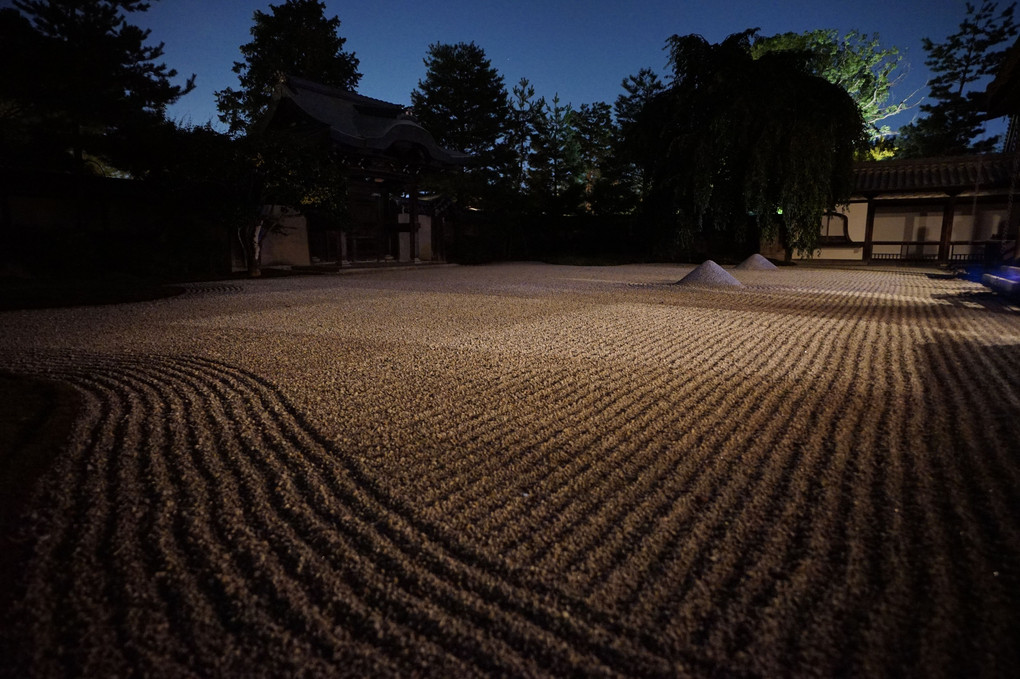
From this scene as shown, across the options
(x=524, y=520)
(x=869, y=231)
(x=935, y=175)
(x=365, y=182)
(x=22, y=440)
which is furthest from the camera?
(x=869, y=231)

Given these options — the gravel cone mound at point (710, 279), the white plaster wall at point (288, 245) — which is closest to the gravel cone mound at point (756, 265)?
the gravel cone mound at point (710, 279)

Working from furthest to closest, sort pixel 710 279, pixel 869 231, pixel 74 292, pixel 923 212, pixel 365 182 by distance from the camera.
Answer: pixel 923 212 < pixel 869 231 < pixel 365 182 < pixel 710 279 < pixel 74 292

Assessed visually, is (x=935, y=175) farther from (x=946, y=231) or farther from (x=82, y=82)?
(x=82, y=82)

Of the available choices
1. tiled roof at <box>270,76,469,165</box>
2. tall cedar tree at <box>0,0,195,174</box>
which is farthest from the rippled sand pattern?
tiled roof at <box>270,76,469,165</box>

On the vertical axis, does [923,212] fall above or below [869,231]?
above

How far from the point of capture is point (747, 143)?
12.4 metres

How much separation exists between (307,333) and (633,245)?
16.1 m

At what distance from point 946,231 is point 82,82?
21365 millimetres

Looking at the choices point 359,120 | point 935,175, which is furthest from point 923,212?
point 359,120

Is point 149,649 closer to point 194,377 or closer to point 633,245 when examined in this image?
point 194,377

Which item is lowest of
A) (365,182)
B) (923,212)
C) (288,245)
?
(288,245)

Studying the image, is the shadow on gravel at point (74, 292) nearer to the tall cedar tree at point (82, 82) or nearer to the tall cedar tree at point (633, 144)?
the tall cedar tree at point (82, 82)

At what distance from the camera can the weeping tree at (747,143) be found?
12.1 m

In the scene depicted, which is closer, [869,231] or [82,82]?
[82,82]
